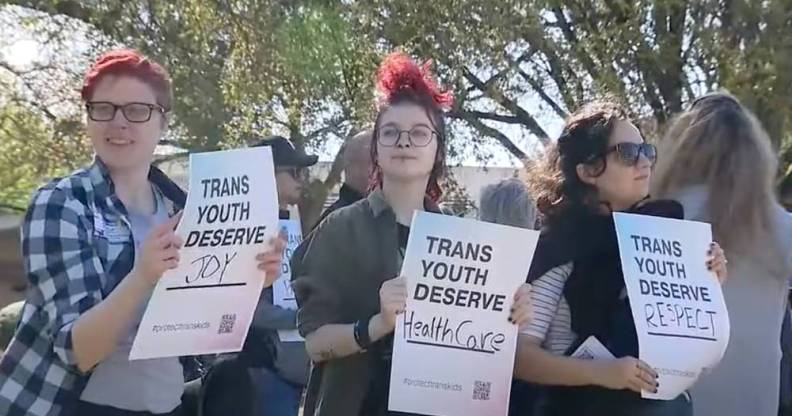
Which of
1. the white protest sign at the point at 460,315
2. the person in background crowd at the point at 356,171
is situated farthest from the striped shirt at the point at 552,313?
the person in background crowd at the point at 356,171

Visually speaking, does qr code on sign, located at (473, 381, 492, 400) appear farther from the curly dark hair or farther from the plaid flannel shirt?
the plaid flannel shirt

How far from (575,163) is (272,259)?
938 millimetres

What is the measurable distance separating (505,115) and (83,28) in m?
4.51

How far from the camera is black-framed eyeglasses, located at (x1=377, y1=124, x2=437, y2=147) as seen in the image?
118 inches

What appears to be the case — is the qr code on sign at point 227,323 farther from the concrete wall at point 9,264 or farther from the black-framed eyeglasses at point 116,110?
the concrete wall at point 9,264

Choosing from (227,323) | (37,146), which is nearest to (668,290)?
(227,323)

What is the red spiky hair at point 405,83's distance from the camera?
10.1 ft

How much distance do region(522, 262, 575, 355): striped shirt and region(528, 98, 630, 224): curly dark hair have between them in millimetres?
194

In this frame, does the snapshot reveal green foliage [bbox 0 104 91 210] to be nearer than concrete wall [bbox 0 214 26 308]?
Yes

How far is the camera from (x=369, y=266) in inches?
116

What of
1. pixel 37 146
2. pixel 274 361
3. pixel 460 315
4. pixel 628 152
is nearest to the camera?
pixel 460 315

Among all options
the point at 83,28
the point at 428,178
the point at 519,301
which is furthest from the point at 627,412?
the point at 83,28

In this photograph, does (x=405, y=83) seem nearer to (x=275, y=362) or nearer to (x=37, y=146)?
(x=275, y=362)

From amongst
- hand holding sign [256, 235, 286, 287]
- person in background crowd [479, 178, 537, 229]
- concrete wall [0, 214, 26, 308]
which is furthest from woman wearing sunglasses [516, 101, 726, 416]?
concrete wall [0, 214, 26, 308]
